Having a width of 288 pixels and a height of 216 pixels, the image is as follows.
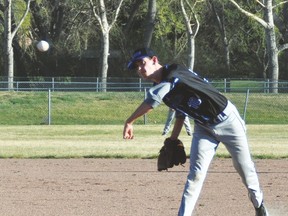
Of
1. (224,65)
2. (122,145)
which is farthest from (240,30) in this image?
(122,145)

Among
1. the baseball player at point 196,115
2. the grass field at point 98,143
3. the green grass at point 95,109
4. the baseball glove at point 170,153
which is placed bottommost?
the green grass at point 95,109

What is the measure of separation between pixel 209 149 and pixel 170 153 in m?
0.60

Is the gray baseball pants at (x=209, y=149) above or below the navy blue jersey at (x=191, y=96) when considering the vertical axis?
below

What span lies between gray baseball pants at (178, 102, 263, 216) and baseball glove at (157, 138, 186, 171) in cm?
43

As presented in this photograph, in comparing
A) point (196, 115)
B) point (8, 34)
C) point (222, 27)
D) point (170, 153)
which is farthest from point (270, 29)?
point (196, 115)

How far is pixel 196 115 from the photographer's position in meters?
7.26

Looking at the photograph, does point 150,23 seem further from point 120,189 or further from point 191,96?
point 191,96

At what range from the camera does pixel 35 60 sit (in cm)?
5194

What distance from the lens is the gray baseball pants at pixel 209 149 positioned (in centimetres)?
733

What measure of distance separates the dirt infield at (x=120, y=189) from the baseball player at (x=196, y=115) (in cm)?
140

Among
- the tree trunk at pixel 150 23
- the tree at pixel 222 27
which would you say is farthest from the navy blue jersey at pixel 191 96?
the tree at pixel 222 27

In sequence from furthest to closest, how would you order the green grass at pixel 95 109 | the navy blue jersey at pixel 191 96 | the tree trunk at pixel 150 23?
the tree trunk at pixel 150 23, the green grass at pixel 95 109, the navy blue jersey at pixel 191 96

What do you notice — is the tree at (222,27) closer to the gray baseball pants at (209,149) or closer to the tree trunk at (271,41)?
the tree trunk at (271,41)

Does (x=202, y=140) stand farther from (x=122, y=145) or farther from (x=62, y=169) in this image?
(x=122, y=145)
